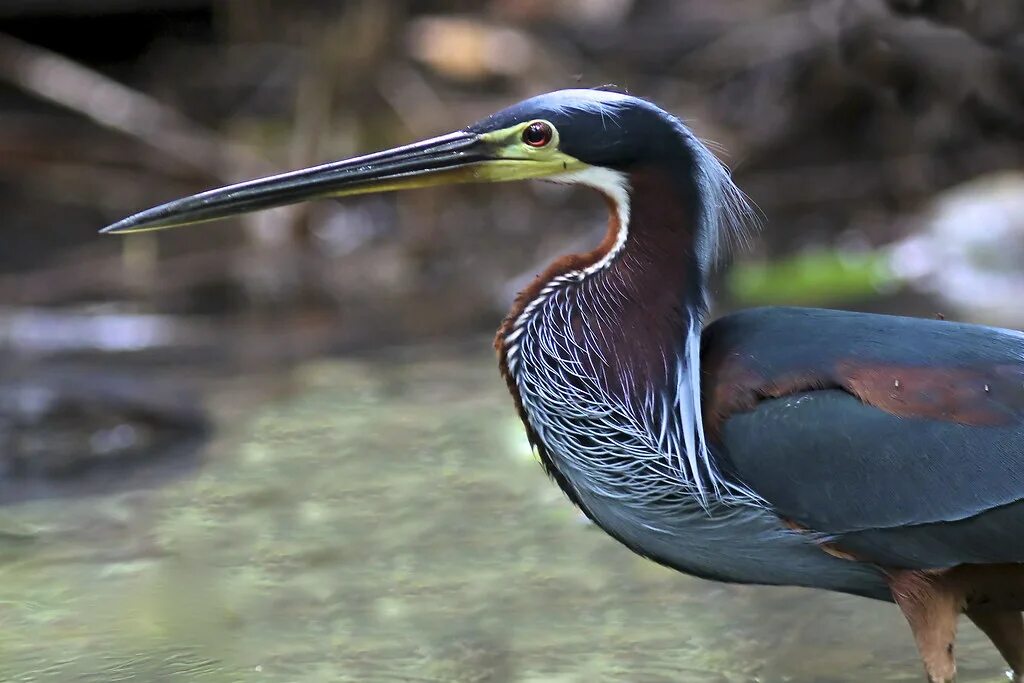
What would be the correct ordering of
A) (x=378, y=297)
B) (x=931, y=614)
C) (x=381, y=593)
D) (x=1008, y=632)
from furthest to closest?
(x=378, y=297) → (x=381, y=593) → (x=1008, y=632) → (x=931, y=614)

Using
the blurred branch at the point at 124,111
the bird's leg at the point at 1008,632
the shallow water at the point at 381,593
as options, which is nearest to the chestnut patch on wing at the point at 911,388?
the bird's leg at the point at 1008,632

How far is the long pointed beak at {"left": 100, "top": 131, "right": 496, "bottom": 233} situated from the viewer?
444cm

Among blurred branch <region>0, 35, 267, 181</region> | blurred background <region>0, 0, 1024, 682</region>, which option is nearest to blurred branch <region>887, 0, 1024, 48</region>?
blurred background <region>0, 0, 1024, 682</region>

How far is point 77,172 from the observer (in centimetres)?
1252

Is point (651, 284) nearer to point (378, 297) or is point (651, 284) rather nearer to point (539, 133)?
point (539, 133)

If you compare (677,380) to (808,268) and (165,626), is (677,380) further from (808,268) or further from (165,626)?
(808,268)

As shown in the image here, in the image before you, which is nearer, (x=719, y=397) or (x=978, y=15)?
(x=719, y=397)

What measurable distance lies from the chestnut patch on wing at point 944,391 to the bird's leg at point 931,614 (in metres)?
0.46

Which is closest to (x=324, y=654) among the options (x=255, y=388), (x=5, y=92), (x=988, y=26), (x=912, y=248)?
(x=255, y=388)

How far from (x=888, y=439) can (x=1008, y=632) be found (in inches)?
29.4

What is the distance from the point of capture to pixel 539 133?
444cm

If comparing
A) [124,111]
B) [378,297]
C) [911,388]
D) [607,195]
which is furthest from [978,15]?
[124,111]

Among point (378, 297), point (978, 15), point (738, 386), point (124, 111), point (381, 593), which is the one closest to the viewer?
point (738, 386)

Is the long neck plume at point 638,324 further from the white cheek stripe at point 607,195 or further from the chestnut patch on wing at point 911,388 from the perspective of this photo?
the chestnut patch on wing at point 911,388
